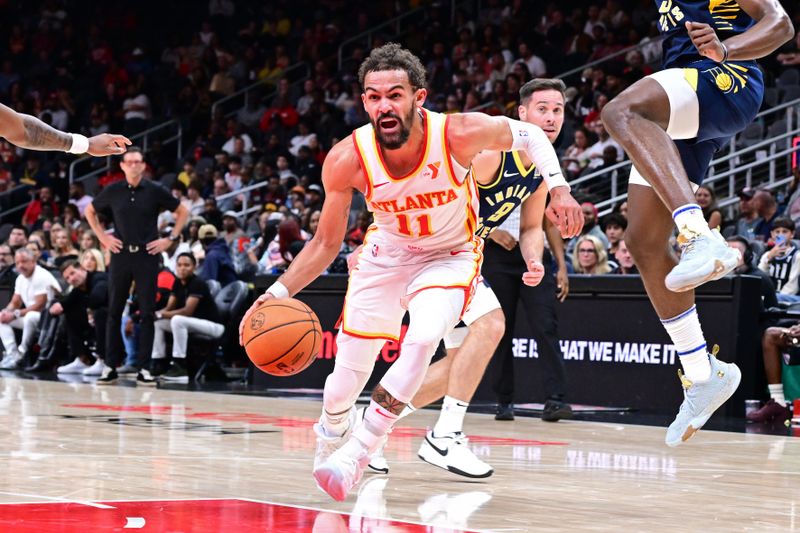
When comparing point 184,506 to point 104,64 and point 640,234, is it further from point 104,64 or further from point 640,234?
→ point 104,64

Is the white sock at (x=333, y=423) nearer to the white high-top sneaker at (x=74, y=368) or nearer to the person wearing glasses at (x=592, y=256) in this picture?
the person wearing glasses at (x=592, y=256)

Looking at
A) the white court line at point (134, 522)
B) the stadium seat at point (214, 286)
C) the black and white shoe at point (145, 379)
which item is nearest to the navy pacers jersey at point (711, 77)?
the white court line at point (134, 522)

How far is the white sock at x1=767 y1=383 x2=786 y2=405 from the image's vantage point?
8.94 meters

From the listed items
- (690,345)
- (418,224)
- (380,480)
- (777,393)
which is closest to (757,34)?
(690,345)

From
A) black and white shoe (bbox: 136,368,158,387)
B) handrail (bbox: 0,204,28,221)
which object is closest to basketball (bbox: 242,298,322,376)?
black and white shoe (bbox: 136,368,158,387)

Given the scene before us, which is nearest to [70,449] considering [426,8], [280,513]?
[280,513]

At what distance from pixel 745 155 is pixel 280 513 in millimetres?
10408

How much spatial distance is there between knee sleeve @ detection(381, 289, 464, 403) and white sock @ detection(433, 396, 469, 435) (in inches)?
35.2

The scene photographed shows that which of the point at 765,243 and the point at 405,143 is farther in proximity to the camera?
the point at 765,243

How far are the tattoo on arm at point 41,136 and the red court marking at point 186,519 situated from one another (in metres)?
2.36

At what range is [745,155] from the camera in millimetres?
13508

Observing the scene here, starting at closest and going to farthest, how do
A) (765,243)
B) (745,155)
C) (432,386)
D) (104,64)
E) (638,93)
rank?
1. (638,93)
2. (432,386)
3. (765,243)
4. (745,155)
5. (104,64)

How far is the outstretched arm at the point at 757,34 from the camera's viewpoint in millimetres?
4273

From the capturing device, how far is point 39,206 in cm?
1998
